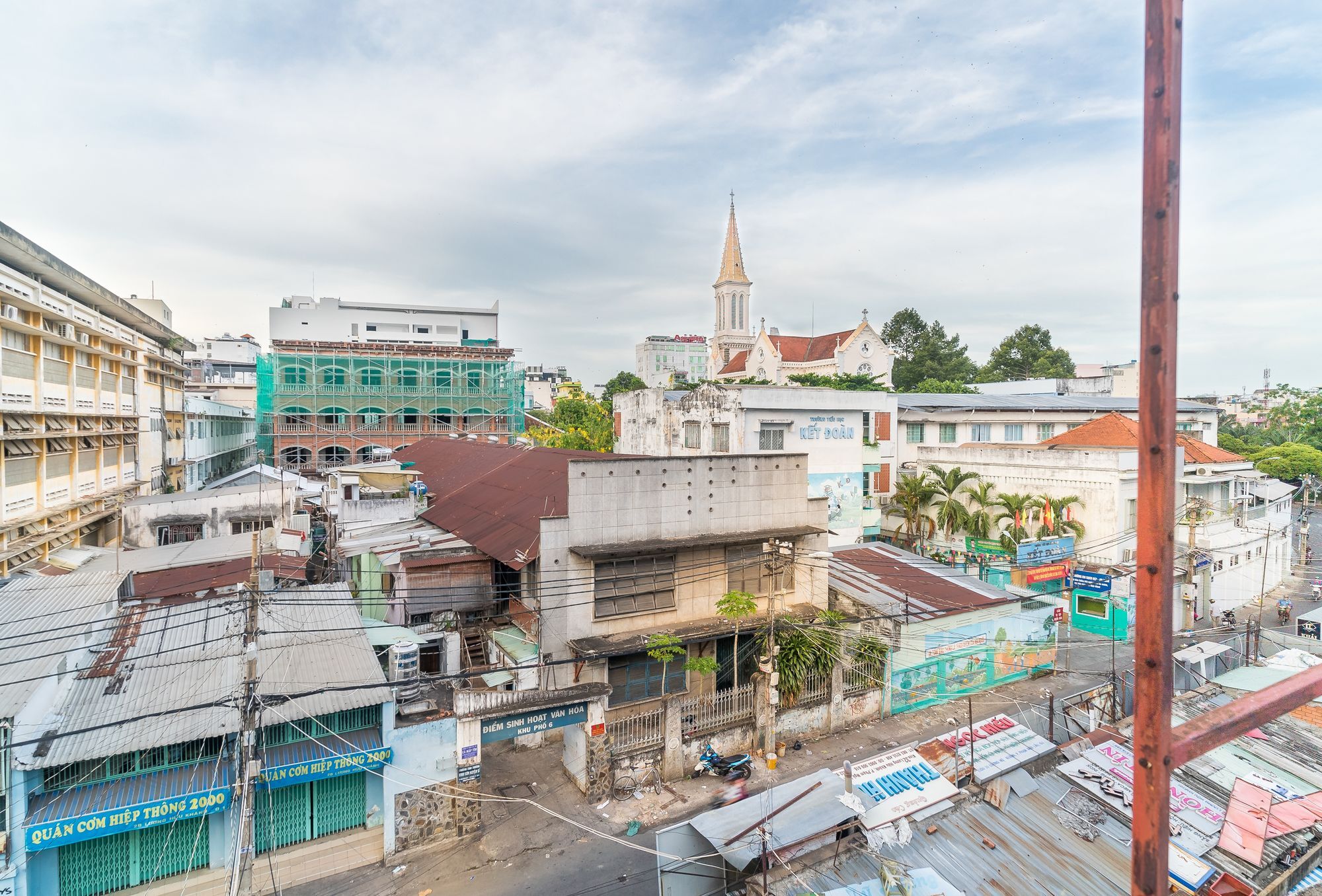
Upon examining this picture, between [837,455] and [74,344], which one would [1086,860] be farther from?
[74,344]

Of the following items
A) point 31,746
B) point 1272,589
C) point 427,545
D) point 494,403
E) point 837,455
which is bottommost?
point 1272,589

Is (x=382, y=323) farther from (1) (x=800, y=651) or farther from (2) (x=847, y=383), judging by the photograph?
(1) (x=800, y=651)

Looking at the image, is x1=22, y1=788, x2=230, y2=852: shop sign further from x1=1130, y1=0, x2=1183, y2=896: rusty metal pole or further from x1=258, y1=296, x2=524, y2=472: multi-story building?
x1=258, y1=296, x2=524, y2=472: multi-story building

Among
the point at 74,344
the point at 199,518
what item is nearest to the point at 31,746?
the point at 199,518

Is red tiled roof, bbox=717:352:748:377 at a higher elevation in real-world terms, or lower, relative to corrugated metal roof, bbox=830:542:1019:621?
higher

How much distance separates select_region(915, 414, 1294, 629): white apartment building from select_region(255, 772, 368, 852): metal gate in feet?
83.2

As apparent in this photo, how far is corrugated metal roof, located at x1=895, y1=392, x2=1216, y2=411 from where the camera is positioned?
3869 cm

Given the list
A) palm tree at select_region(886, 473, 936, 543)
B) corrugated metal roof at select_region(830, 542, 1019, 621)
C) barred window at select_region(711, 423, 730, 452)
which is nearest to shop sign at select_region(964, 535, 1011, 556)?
palm tree at select_region(886, 473, 936, 543)

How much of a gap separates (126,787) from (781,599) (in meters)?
13.6

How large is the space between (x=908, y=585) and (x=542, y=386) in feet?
368

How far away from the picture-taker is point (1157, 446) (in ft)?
7.34

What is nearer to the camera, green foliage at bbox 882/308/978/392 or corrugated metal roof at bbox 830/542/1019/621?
corrugated metal roof at bbox 830/542/1019/621

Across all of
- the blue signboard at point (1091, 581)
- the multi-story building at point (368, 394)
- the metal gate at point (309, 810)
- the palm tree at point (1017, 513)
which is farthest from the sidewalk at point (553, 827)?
the multi-story building at point (368, 394)

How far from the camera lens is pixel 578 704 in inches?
532
